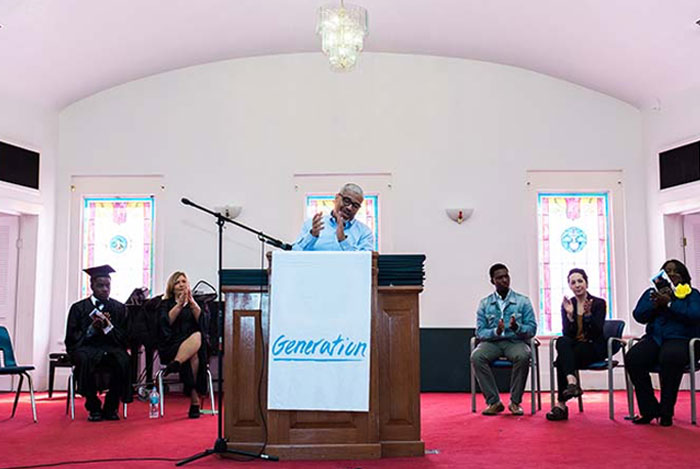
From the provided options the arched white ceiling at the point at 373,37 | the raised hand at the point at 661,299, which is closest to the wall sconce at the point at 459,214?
the arched white ceiling at the point at 373,37

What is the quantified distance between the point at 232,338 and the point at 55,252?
491 cm

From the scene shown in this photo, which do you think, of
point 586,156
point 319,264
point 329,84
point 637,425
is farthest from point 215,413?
point 586,156

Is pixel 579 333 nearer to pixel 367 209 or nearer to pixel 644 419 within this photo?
pixel 644 419

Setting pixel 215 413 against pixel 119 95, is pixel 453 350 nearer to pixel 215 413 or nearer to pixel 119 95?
pixel 215 413

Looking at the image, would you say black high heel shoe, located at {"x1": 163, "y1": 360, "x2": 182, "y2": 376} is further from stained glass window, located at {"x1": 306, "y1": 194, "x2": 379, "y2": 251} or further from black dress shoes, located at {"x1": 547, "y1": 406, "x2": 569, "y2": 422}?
black dress shoes, located at {"x1": 547, "y1": 406, "x2": 569, "y2": 422}

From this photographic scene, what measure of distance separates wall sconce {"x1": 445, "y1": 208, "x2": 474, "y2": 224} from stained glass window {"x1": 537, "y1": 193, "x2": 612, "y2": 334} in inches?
29.9

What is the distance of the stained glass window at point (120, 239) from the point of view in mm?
8016

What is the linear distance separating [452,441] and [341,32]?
3.11 m

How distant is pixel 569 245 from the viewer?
7.91 metres

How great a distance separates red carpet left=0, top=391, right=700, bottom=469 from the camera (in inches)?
145

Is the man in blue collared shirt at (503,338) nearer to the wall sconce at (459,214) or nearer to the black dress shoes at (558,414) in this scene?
the black dress shoes at (558,414)

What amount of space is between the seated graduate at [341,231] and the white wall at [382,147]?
3.68m

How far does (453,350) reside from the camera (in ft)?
24.8

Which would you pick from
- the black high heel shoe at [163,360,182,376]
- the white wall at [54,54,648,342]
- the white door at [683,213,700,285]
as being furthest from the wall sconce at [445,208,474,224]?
the black high heel shoe at [163,360,182,376]
